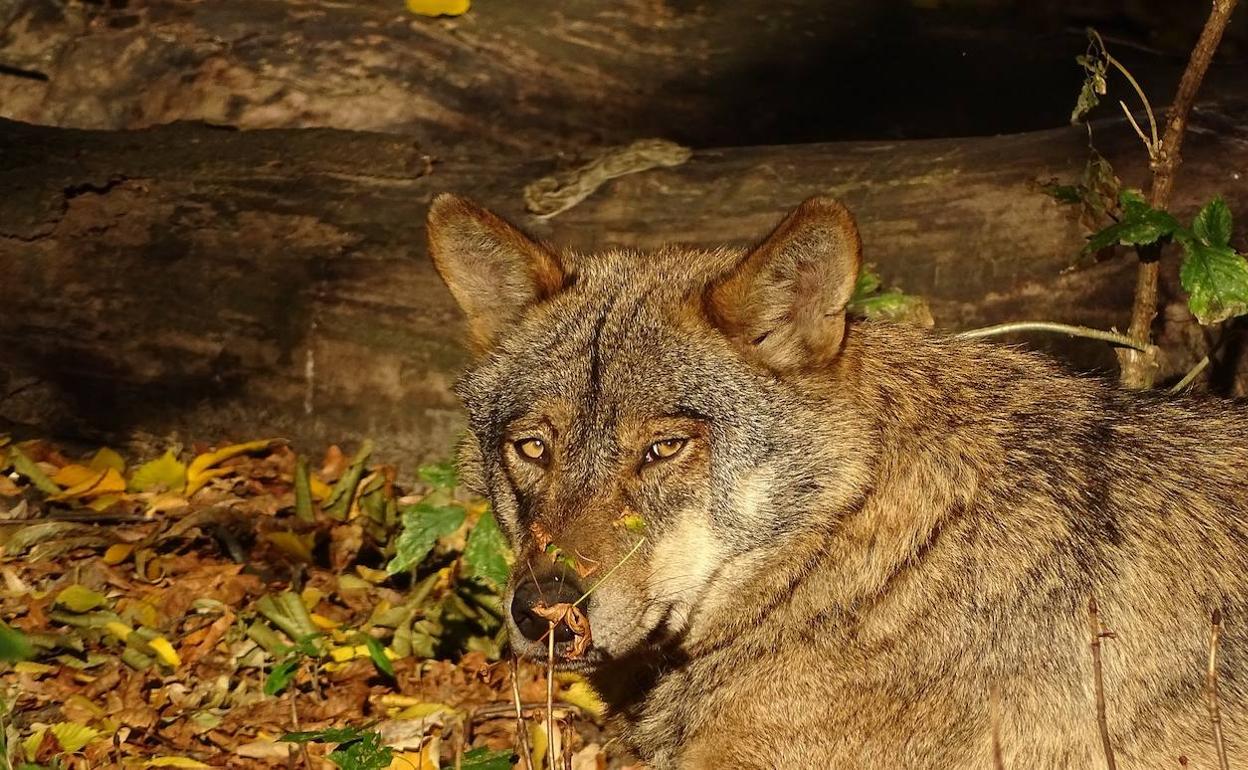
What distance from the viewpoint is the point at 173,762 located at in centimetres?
504

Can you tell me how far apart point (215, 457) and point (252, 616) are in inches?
40.3

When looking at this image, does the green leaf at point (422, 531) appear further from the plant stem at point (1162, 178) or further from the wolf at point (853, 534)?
the plant stem at point (1162, 178)

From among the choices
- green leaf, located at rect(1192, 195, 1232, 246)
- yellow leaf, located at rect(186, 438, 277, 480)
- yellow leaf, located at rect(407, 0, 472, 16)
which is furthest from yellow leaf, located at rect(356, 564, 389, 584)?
yellow leaf, located at rect(407, 0, 472, 16)

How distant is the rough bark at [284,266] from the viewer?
21.0 feet

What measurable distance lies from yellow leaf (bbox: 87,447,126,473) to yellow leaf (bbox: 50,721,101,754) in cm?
171

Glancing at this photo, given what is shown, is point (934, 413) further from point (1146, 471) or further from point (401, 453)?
point (401, 453)

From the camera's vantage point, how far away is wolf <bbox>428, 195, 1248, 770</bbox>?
→ 3.88 metres

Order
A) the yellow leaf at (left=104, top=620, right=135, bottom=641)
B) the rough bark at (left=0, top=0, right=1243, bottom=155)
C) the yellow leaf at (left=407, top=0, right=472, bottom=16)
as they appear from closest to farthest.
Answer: the yellow leaf at (left=104, top=620, right=135, bottom=641) < the rough bark at (left=0, top=0, right=1243, bottom=155) < the yellow leaf at (left=407, top=0, right=472, bottom=16)

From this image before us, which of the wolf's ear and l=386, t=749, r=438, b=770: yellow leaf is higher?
the wolf's ear

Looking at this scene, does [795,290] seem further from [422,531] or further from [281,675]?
[281,675]

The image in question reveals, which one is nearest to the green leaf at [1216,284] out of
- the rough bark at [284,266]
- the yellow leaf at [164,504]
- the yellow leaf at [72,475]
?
the rough bark at [284,266]

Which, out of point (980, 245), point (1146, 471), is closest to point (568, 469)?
point (1146, 471)

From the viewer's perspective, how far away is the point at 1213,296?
4867 mm

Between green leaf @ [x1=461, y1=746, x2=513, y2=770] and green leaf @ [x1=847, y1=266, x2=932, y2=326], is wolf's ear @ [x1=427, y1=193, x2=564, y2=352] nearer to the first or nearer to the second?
green leaf @ [x1=461, y1=746, x2=513, y2=770]
